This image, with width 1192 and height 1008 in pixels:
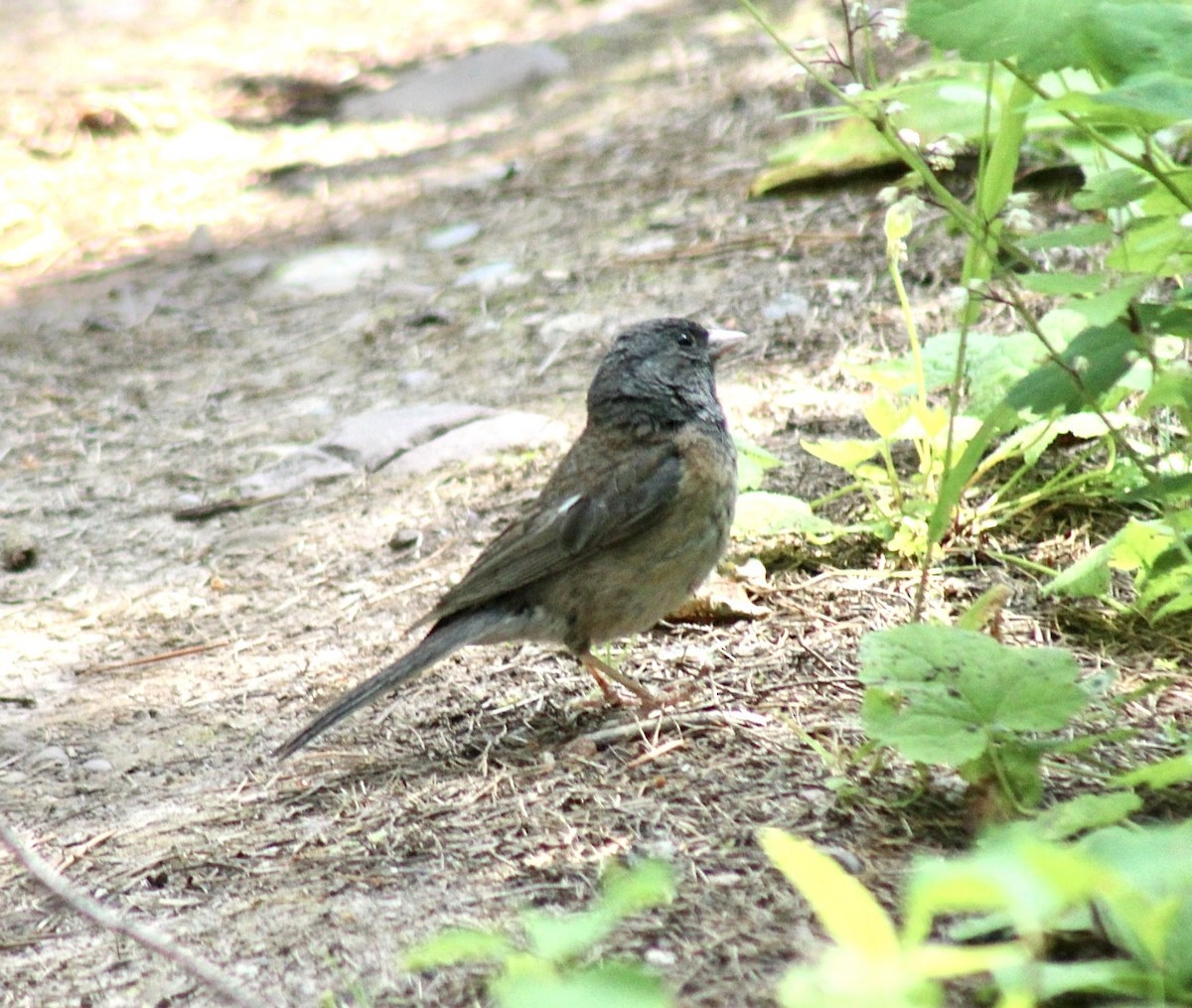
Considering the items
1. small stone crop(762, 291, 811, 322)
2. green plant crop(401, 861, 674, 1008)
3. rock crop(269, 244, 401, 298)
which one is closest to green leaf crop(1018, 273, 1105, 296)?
green plant crop(401, 861, 674, 1008)

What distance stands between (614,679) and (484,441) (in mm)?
1931

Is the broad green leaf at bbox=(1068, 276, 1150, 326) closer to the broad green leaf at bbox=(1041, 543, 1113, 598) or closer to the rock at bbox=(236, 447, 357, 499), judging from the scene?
the broad green leaf at bbox=(1041, 543, 1113, 598)

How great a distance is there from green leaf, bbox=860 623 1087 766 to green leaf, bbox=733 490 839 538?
1.33m

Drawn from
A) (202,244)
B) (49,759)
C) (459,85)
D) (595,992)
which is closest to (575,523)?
(49,759)

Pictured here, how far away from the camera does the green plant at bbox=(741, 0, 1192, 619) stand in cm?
290

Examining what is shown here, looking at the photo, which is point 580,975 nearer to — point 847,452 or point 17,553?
point 847,452

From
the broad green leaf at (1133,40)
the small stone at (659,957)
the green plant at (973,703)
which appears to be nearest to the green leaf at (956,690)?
the green plant at (973,703)

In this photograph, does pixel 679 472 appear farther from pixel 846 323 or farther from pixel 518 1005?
pixel 518 1005

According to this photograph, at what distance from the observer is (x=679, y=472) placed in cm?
430

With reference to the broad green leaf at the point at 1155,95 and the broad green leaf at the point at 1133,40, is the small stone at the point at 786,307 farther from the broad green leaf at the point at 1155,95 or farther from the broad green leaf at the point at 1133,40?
the broad green leaf at the point at 1155,95

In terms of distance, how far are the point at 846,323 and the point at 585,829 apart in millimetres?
3369

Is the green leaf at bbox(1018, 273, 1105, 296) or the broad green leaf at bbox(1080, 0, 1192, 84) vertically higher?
the broad green leaf at bbox(1080, 0, 1192, 84)

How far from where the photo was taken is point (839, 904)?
1.79m

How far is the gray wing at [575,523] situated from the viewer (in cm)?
425
